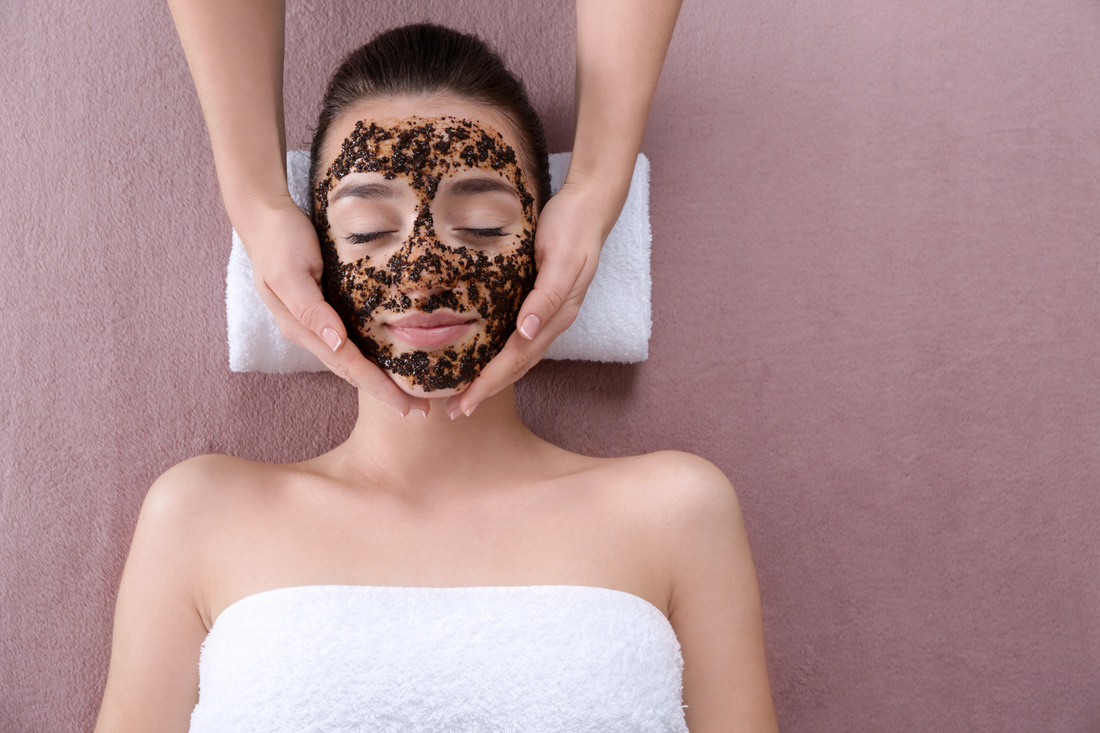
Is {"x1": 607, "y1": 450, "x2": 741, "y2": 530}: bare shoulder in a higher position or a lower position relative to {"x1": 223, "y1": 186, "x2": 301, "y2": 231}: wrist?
lower

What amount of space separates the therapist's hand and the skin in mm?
150

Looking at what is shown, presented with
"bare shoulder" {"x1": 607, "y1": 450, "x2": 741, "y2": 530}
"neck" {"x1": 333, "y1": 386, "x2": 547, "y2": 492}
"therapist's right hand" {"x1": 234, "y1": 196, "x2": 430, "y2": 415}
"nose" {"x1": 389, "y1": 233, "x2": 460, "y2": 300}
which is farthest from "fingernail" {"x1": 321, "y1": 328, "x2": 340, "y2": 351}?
"bare shoulder" {"x1": 607, "y1": 450, "x2": 741, "y2": 530}

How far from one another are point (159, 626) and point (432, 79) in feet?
2.97

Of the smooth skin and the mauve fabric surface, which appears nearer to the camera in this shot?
the smooth skin

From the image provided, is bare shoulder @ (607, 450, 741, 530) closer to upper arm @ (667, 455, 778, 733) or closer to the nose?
upper arm @ (667, 455, 778, 733)

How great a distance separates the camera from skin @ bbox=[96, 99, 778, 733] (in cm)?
104

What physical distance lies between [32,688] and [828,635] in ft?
4.66

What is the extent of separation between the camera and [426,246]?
959mm

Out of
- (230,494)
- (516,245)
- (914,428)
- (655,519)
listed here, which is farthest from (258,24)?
(914,428)

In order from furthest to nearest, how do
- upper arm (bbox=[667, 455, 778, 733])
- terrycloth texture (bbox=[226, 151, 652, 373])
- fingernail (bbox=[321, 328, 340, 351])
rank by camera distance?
terrycloth texture (bbox=[226, 151, 652, 373])
upper arm (bbox=[667, 455, 778, 733])
fingernail (bbox=[321, 328, 340, 351])

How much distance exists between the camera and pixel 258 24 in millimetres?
1123

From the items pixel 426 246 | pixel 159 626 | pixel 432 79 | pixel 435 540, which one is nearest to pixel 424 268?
pixel 426 246

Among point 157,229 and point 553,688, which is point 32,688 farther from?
Answer: point 553,688

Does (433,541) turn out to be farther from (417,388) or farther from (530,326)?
(530,326)
